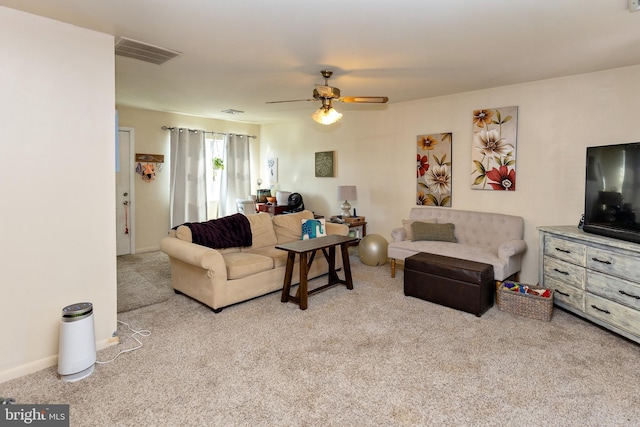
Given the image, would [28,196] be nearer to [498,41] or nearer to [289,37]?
[289,37]

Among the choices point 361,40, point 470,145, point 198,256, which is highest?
point 361,40

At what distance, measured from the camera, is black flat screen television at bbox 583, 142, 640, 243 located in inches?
113

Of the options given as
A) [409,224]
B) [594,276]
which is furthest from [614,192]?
[409,224]

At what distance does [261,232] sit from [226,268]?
106cm

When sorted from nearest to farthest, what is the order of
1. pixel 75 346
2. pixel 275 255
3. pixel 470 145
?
pixel 75 346 < pixel 275 255 < pixel 470 145

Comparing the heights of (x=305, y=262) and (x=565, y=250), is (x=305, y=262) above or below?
below

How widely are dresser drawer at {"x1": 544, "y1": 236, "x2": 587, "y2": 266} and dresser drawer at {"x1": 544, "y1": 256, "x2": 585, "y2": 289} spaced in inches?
1.9

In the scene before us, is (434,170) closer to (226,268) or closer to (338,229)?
(338,229)

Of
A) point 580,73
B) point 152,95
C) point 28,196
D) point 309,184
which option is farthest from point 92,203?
point 580,73

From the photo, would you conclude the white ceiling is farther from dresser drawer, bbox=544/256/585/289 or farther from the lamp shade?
dresser drawer, bbox=544/256/585/289

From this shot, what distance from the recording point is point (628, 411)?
2004mm

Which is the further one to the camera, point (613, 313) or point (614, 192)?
point (614, 192)

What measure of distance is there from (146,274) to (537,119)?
17.2 feet

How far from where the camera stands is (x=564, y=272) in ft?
10.9
